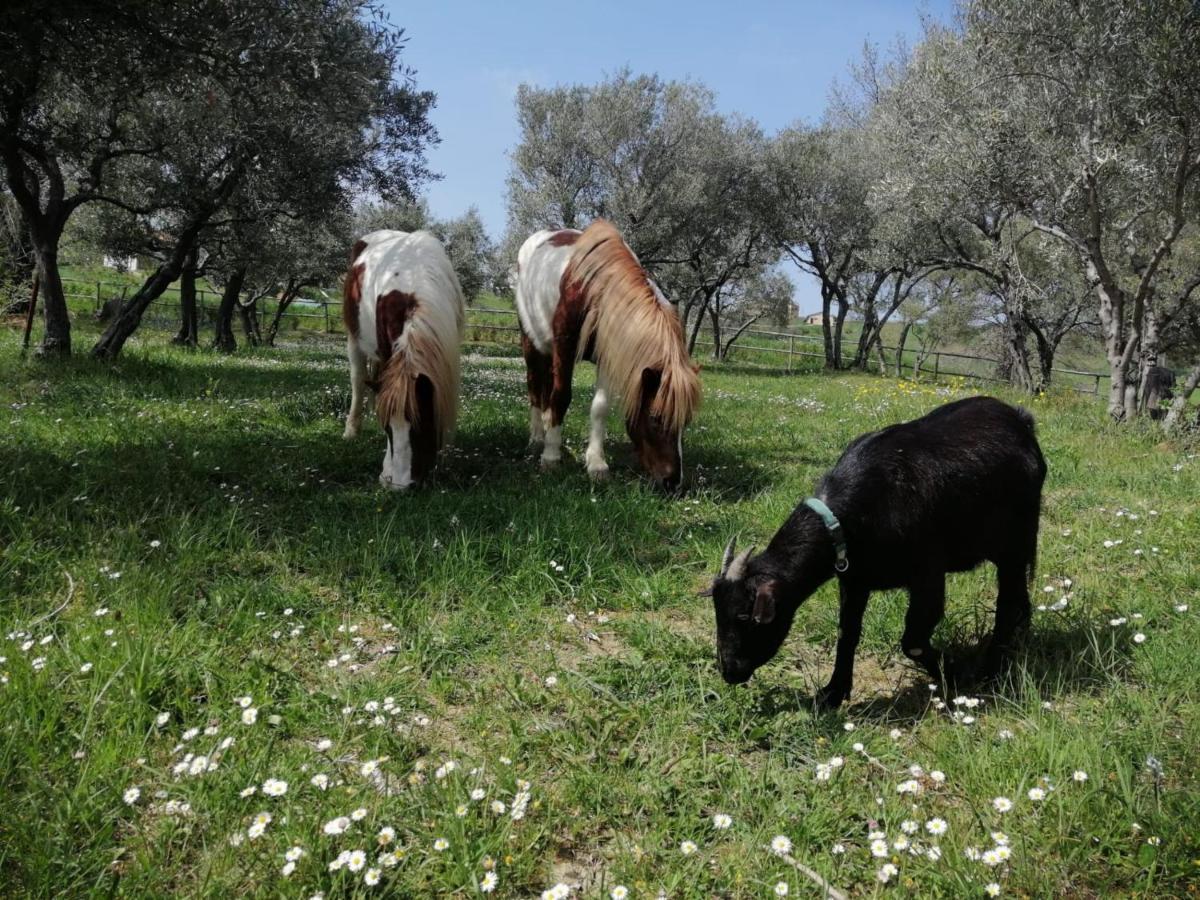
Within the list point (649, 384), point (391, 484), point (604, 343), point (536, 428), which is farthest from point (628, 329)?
point (391, 484)

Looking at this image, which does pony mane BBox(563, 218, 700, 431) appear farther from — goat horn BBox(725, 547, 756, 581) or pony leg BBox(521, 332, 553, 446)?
goat horn BBox(725, 547, 756, 581)

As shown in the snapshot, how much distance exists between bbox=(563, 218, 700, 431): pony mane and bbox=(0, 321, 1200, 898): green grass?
0.88 meters

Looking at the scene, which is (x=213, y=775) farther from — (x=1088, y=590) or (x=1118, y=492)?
(x=1118, y=492)

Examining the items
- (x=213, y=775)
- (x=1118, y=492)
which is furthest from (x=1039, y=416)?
(x=213, y=775)

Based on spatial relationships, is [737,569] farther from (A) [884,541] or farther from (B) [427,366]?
(B) [427,366]

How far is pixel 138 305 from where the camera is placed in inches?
482

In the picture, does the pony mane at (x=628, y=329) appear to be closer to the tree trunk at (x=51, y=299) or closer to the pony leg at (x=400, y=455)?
the pony leg at (x=400, y=455)

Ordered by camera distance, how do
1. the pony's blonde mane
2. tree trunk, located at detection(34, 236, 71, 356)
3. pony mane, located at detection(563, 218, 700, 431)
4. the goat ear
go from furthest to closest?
tree trunk, located at detection(34, 236, 71, 356), pony mane, located at detection(563, 218, 700, 431), the pony's blonde mane, the goat ear

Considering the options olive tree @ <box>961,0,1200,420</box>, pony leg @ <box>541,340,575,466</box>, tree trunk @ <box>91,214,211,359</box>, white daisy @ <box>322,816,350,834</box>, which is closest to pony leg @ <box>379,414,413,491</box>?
pony leg @ <box>541,340,575,466</box>

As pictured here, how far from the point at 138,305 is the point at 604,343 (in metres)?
9.65

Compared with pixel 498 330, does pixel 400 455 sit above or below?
below

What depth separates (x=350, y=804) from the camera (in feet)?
7.81

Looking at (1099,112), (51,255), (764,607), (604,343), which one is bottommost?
(764,607)

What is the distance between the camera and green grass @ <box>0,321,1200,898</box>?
7.28 ft
